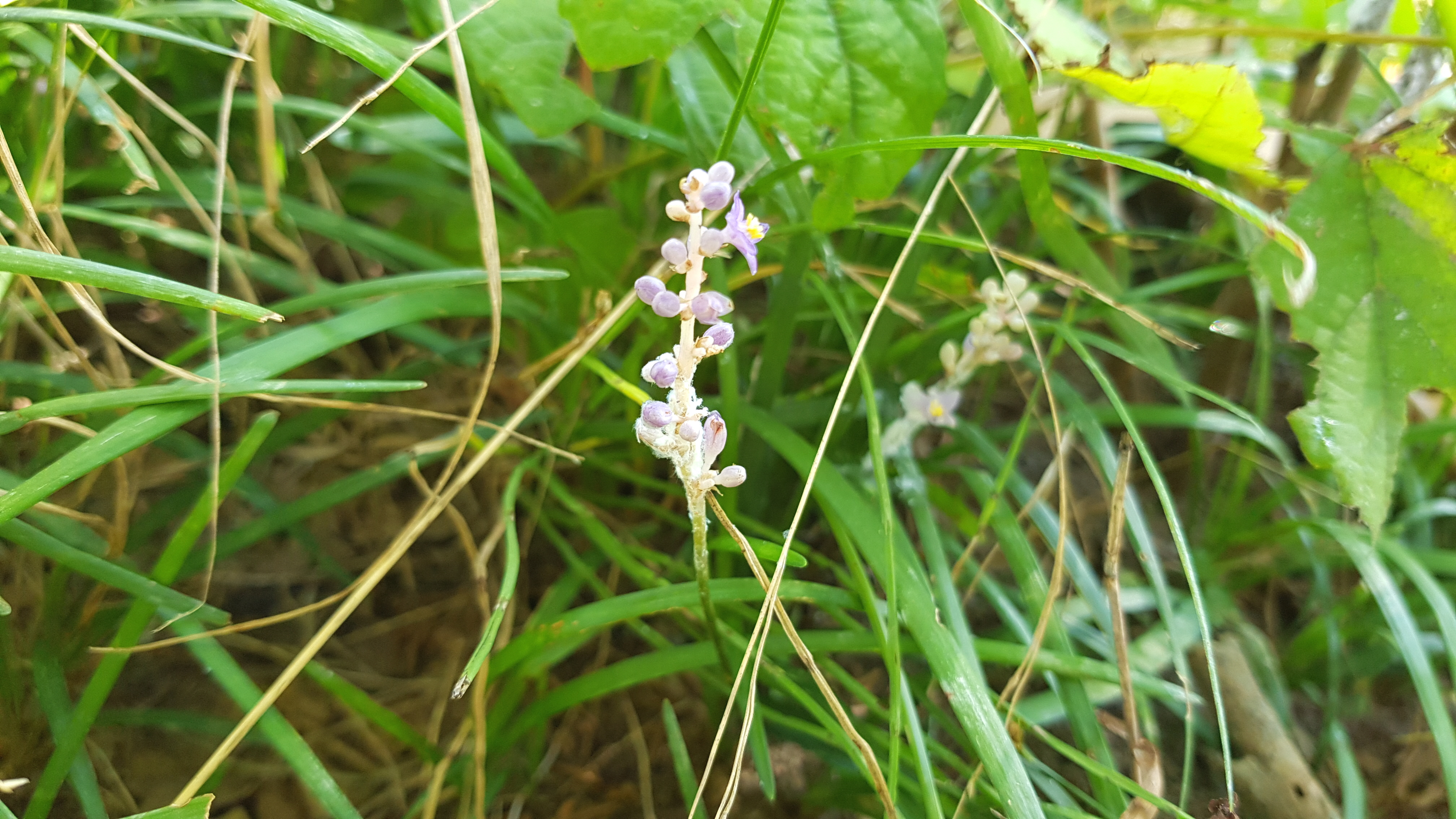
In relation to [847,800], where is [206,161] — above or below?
above

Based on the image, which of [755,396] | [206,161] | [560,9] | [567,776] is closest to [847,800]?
[567,776]

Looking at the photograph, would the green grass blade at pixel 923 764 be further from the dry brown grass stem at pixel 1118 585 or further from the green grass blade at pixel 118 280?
the green grass blade at pixel 118 280

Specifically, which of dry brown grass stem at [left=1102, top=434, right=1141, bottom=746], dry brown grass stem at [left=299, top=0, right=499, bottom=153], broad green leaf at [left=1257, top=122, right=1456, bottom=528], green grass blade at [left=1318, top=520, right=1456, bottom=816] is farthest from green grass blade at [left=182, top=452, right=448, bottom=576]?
green grass blade at [left=1318, top=520, right=1456, bottom=816]

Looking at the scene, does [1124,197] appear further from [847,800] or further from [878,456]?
[847,800]

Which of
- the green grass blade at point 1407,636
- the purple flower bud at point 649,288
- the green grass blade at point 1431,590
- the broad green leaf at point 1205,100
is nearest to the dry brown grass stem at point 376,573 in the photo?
the purple flower bud at point 649,288

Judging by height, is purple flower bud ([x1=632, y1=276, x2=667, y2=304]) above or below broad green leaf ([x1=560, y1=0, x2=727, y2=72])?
below

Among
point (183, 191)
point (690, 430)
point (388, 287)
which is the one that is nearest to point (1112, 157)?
point (690, 430)

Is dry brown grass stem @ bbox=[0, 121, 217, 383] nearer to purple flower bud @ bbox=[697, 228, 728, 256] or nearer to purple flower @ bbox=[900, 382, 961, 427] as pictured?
purple flower bud @ bbox=[697, 228, 728, 256]
